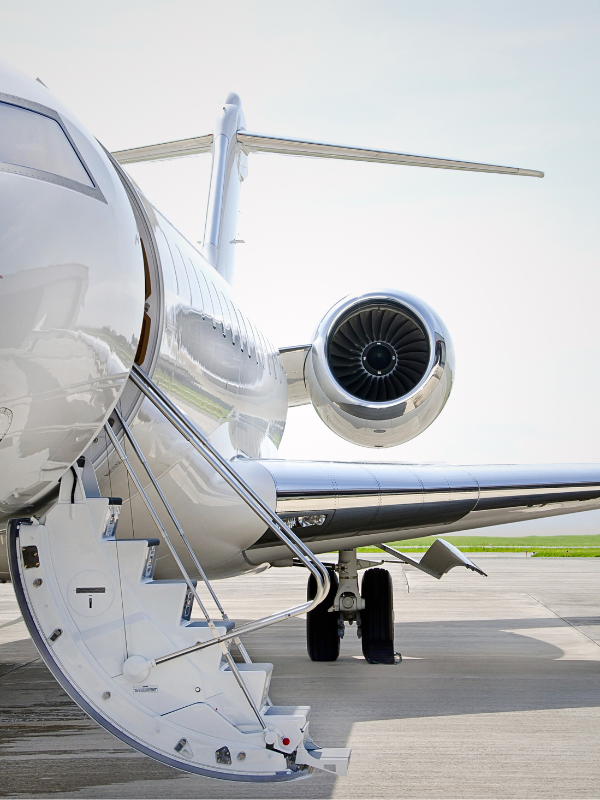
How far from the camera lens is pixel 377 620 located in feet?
30.4

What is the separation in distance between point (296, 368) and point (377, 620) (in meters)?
3.79

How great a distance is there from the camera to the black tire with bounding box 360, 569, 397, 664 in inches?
361

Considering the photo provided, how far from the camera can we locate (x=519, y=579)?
19250mm

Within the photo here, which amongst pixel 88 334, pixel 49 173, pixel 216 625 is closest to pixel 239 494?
pixel 216 625

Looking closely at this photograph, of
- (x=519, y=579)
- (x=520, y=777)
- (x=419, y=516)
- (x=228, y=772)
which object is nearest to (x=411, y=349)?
(x=419, y=516)

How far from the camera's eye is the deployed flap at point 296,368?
11.6 metres

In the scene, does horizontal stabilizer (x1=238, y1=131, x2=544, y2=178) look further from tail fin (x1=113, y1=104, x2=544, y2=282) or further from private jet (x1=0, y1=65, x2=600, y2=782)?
private jet (x1=0, y1=65, x2=600, y2=782)

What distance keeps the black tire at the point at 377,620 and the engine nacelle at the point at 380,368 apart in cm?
212

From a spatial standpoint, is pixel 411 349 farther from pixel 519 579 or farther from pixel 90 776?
pixel 519 579

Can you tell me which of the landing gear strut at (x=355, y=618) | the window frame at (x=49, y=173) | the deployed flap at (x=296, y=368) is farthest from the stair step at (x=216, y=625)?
the deployed flap at (x=296, y=368)

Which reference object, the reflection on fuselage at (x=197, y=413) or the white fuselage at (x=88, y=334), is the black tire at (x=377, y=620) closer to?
the reflection on fuselage at (x=197, y=413)

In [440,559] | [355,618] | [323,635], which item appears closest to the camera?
[323,635]

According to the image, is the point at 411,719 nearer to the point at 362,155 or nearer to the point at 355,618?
the point at 355,618

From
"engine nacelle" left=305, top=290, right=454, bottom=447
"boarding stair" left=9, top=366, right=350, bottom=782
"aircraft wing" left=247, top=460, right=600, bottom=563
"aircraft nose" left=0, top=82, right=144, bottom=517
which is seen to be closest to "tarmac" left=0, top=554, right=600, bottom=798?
"boarding stair" left=9, top=366, right=350, bottom=782
